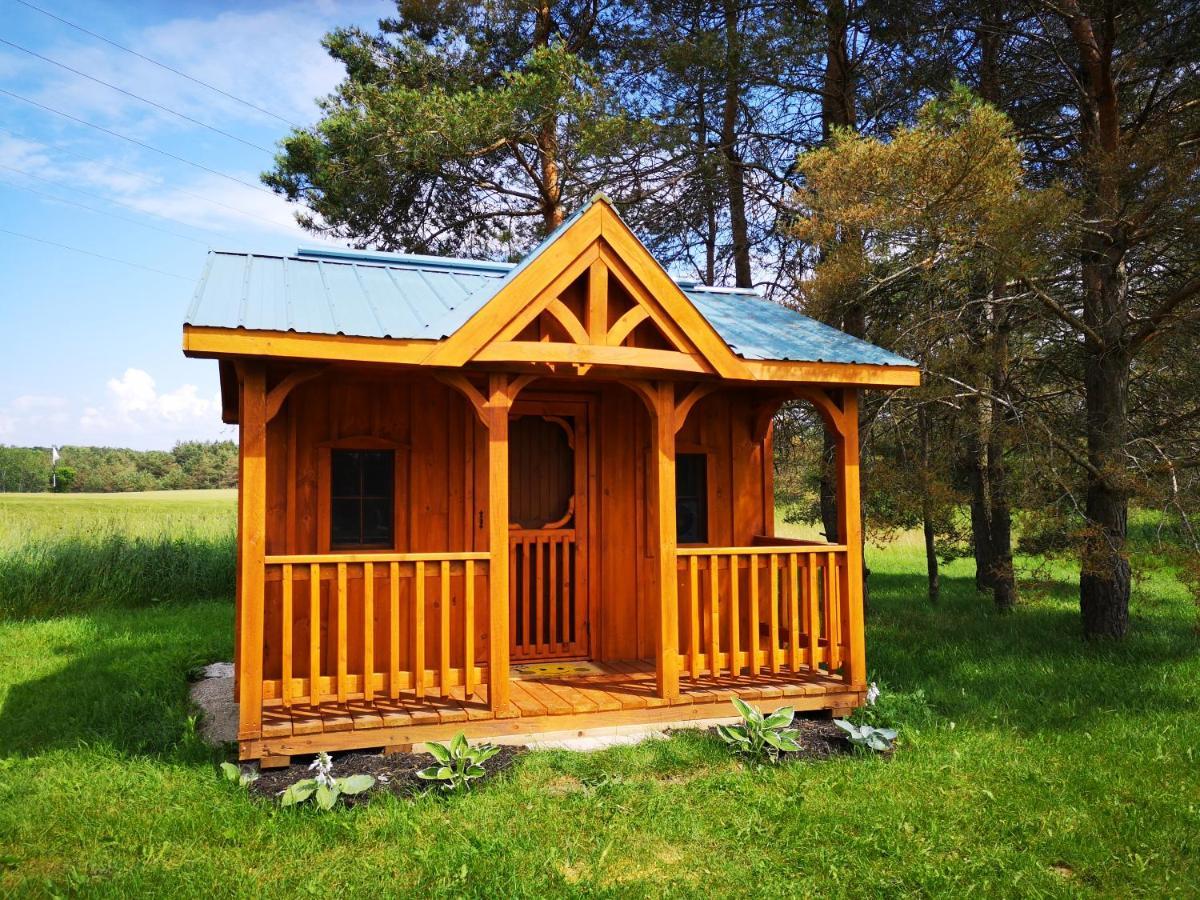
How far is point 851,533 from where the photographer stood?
6766 mm

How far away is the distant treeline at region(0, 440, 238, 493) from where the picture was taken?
5853 centimetres

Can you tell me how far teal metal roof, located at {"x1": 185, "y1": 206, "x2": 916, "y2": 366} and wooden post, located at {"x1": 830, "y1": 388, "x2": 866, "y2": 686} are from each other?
52 centimetres

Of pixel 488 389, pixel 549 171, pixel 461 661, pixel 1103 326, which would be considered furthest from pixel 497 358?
pixel 549 171

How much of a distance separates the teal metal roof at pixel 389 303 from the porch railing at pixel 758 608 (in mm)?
1534

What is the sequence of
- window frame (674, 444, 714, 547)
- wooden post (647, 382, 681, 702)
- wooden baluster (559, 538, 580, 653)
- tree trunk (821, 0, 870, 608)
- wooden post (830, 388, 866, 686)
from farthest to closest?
tree trunk (821, 0, 870, 608) → window frame (674, 444, 714, 547) → wooden baluster (559, 538, 580, 653) → wooden post (830, 388, 866, 686) → wooden post (647, 382, 681, 702)

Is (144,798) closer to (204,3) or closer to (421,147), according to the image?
(204,3)

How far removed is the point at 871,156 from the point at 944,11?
14.2ft

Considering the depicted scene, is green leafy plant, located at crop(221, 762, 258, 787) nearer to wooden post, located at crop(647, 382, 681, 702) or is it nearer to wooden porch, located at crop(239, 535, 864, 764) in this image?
wooden porch, located at crop(239, 535, 864, 764)

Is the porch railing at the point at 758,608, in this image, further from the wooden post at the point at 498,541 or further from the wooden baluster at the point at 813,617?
the wooden post at the point at 498,541

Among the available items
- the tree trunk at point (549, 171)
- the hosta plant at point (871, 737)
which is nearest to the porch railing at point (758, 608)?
the hosta plant at point (871, 737)

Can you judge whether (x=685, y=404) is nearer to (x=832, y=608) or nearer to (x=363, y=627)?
(x=832, y=608)

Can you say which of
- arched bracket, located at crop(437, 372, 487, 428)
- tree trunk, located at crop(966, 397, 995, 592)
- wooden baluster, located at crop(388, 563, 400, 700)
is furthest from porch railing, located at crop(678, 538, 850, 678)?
tree trunk, located at crop(966, 397, 995, 592)

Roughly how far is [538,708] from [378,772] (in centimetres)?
115

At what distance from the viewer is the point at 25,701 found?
24.3 ft
